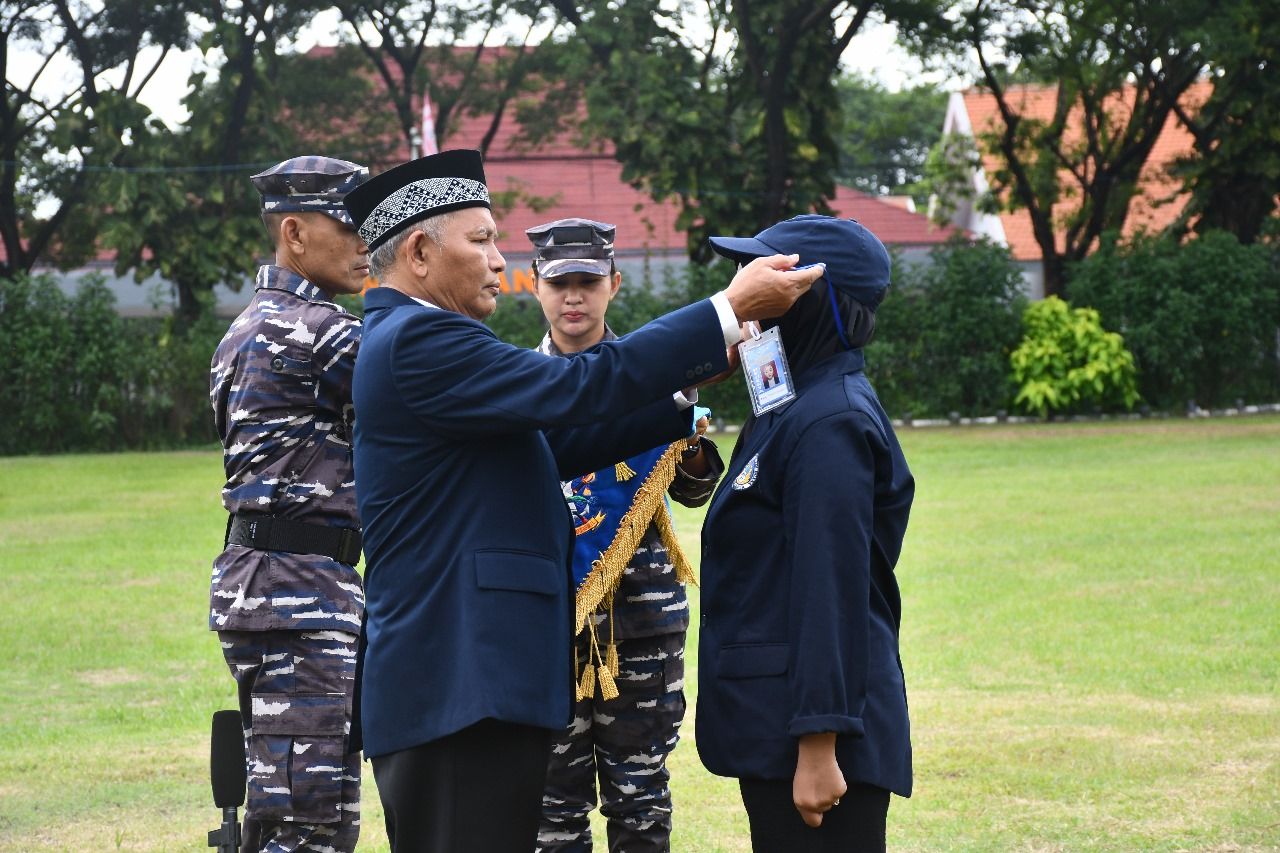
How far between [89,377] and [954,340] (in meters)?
14.1

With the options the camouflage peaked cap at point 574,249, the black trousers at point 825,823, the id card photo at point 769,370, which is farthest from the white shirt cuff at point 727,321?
the camouflage peaked cap at point 574,249

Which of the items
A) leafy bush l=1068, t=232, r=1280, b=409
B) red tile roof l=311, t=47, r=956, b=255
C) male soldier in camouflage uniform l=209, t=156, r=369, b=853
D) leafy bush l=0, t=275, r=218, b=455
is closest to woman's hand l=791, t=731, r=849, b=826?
male soldier in camouflage uniform l=209, t=156, r=369, b=853

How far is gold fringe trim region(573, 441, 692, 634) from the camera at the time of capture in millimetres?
4410

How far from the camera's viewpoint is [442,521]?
2992mm

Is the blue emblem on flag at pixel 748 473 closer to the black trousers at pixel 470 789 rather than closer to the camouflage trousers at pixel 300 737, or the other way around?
the black trousers at pixel 470 789

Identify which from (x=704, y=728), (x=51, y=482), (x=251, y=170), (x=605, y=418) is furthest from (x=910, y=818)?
(x=251, y=170)

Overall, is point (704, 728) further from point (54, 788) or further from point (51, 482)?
point (51, 482)

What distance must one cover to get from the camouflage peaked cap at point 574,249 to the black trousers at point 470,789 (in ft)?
6.80

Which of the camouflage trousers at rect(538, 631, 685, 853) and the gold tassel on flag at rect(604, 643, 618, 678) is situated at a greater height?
the gold tassel on flag at rect(604, 643, 618, 678)

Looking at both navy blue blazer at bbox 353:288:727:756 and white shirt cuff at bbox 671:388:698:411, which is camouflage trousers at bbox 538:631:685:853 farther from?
navy blue blazer at bbox 353:288:727:756

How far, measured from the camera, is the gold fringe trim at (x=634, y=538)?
174 inches

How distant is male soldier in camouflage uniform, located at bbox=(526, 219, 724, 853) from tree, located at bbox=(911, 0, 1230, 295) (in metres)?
23.8

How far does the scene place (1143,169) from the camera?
30.7 metres

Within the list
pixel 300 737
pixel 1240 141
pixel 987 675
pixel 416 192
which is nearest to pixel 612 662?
pixel 300 737
